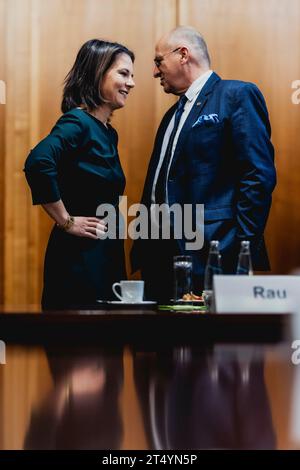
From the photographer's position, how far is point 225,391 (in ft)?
2.43

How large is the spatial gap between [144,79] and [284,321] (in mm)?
2506

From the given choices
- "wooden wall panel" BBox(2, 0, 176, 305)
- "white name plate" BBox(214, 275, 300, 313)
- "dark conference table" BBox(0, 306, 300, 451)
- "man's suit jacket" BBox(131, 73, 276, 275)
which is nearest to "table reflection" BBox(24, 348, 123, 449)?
"dark conference table" BBox(0, 306, 300, 451)

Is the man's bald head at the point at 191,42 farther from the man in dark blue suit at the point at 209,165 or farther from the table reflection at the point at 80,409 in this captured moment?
the table reflection at the point at 80,409

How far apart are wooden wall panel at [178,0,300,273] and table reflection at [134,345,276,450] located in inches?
100

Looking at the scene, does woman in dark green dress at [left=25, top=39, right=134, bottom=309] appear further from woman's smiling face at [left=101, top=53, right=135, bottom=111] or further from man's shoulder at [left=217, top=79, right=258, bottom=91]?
man's shoulder at [left=217, top=79, right=258, bottom=91]

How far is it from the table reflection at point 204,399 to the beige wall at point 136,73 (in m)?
2.52

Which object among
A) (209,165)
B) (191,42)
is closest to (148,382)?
(209,165)

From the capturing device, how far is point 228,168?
2793mm

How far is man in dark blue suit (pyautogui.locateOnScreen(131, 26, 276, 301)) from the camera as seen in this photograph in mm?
2678

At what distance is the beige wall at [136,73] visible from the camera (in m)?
3.48

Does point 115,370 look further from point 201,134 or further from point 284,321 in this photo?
point 201,134

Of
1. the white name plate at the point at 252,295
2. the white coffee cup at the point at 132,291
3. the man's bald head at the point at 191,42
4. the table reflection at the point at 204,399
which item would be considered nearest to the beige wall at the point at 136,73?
the man's bald head at the point at 191,42

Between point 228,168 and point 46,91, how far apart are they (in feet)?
3.70

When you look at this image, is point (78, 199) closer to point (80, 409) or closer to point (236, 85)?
point (236, 85)
